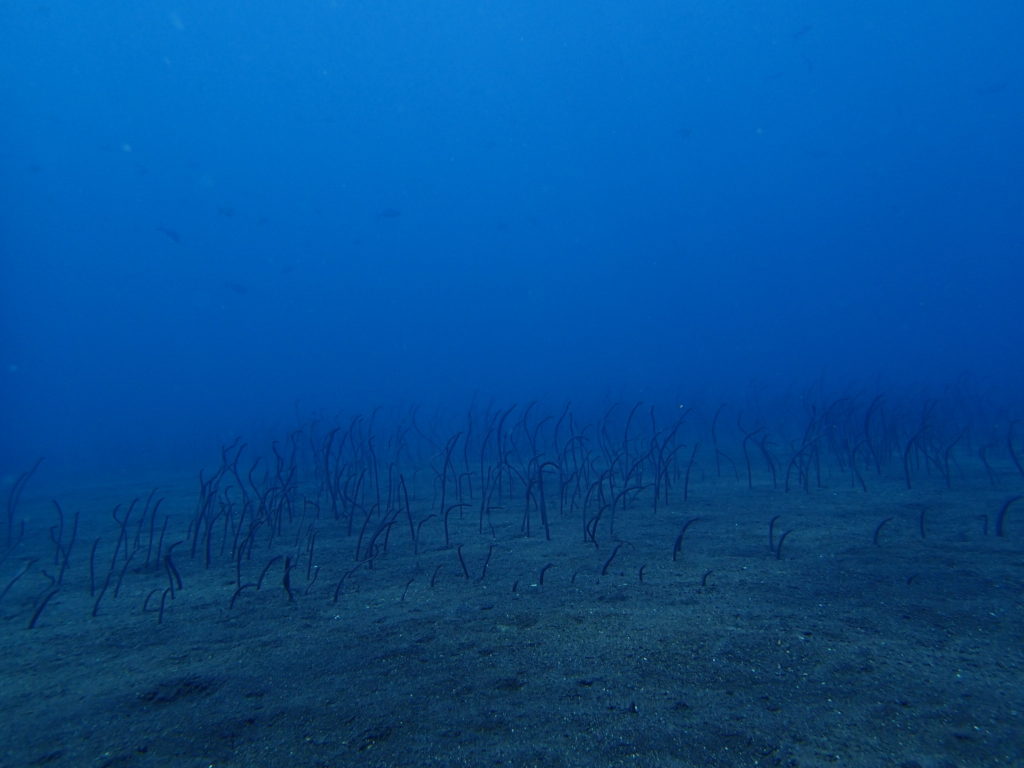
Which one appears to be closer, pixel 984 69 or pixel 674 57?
pixel 984 69

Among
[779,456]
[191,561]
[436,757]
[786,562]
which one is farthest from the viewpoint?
[779,456]

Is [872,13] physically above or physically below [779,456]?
above

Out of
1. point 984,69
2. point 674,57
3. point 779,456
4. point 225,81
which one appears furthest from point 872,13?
point 225,81

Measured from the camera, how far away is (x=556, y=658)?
246 cm

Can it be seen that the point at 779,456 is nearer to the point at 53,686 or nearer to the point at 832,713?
the point at 832,713

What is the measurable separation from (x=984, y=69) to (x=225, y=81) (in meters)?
140

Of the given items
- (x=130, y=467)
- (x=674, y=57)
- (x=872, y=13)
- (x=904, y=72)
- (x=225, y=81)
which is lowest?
(x=130, y=467)

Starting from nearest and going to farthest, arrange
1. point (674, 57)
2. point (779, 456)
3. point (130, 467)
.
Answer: point (779, 456), point (130, 467), point (674, 57)

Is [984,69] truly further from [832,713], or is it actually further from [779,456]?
[832,713]

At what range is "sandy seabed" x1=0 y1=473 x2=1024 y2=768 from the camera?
6.06 ft

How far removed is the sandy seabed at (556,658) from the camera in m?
1.85

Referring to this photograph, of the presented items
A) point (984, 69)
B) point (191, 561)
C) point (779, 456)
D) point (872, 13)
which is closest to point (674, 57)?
point (872, 13)

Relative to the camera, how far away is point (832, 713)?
1.90 m

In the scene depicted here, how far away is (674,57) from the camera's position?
95312 mm
